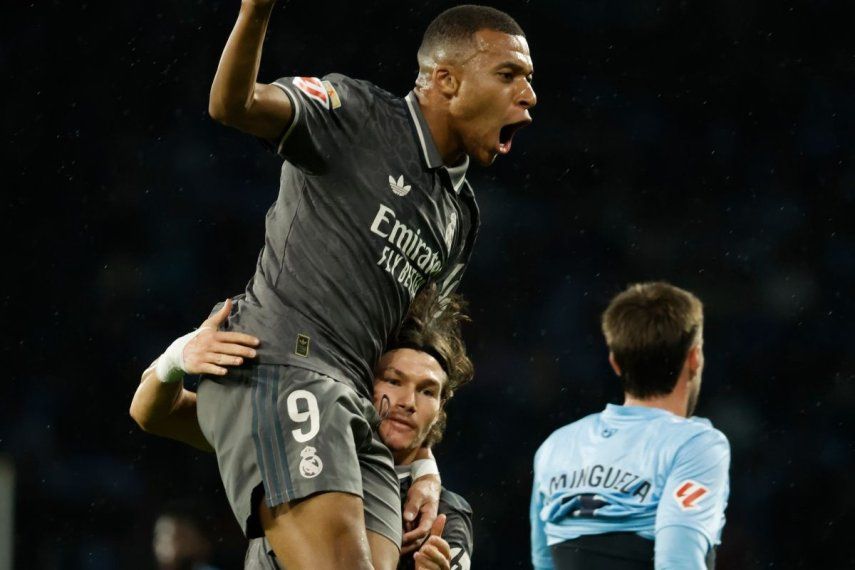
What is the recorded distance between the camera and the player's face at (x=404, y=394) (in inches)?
115

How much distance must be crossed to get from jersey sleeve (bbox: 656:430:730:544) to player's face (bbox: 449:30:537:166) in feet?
3.57

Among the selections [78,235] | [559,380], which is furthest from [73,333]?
[559,380]

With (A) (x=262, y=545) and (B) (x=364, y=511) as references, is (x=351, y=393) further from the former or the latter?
(A) (x=262, y=545)

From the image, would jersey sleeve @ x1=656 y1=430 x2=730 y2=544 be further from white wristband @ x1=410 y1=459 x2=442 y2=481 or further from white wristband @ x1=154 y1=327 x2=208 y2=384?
white wristband @ x1=154 y1=327 x2=208 y2=384

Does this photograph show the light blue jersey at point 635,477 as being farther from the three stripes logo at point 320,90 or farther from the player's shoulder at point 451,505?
the three stripes logo at point 320,90

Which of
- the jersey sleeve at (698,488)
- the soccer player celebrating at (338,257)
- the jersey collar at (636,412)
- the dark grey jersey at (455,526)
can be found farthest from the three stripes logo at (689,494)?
the soccer player celebrating at (338,257)

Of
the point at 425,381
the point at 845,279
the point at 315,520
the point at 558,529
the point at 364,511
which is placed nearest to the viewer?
the point at 315,520

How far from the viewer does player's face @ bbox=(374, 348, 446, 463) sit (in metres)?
2.93

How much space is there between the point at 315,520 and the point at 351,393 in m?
0.28

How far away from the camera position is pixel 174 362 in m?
2.65

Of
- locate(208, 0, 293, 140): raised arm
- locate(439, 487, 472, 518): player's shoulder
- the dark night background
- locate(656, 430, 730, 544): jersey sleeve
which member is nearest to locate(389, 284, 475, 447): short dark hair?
locate(439, 487, 472, 518): player's shoulder

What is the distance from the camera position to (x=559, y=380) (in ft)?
25.5

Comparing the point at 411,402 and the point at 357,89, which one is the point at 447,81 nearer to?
the point at 357,89

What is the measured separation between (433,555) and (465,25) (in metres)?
1.20
